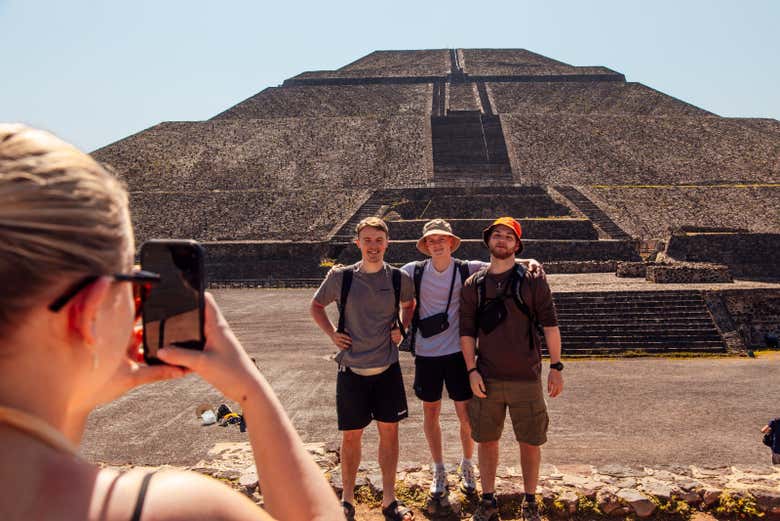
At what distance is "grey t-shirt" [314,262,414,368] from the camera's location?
4.87 m

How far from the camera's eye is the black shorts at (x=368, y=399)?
478 centimetres

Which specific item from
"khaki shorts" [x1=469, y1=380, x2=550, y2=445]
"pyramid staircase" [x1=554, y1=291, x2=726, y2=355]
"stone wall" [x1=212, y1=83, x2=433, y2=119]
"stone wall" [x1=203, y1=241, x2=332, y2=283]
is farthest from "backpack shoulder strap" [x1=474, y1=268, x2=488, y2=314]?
"stone wall" [x1=212, y1=83, x2=433, y2=119]

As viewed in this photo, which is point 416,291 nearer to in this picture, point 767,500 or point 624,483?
point 624,483

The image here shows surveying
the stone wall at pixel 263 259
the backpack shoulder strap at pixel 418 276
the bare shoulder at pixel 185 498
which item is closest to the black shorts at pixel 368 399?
the backpack shoulder strap at pixel 418 276

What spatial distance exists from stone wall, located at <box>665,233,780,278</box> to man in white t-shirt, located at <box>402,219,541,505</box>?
69.4ft

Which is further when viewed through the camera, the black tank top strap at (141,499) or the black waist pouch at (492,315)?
the black waist pouch at (492,315)

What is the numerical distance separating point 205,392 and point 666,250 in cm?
1968

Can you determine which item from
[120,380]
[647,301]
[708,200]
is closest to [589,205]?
[708,200]

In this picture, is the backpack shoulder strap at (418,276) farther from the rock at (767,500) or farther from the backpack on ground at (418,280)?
the rock at (767,500)

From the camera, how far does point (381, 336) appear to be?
193 inches

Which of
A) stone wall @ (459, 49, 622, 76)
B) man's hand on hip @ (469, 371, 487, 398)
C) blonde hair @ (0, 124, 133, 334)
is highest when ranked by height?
stone wall @ (459, 49, 622, 76)

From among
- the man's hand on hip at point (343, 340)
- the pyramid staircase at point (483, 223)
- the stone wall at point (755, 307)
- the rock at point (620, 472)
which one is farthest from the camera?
the pyramid staircase at point (483, 223)

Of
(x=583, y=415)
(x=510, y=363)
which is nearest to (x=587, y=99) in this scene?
(x=583, y=415)

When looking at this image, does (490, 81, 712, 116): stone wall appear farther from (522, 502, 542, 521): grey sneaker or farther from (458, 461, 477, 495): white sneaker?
(522, 502, 542, 521): grey sneaker
